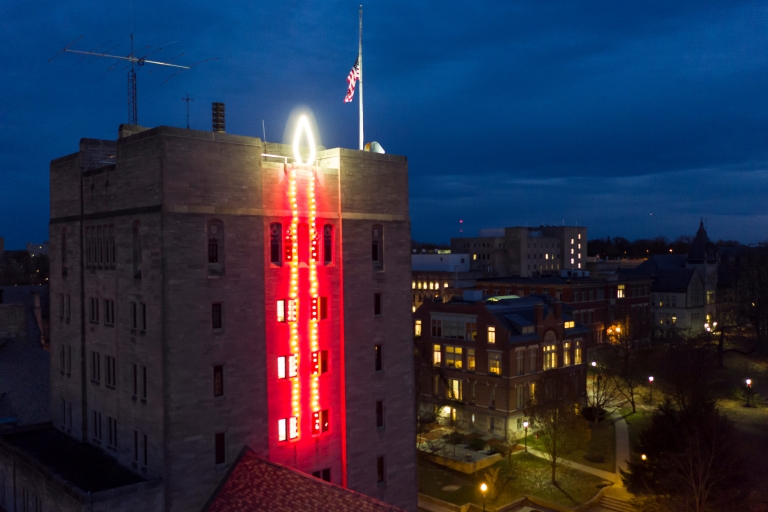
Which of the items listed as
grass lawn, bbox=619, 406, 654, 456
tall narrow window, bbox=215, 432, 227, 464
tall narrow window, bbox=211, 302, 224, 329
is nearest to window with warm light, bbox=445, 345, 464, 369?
grass lawn, bbox=619, 406, 654, 456

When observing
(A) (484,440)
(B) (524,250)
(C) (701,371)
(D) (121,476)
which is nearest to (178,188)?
(D) (121,476)

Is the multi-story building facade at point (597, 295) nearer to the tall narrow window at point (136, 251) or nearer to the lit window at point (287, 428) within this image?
the lit window at point (287, 428)

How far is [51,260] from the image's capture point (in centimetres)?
4184

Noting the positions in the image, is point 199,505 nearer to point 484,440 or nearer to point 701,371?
point 484,440

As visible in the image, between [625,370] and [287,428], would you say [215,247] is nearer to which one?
[287,428]

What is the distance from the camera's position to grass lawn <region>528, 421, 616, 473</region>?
56088 millimetres

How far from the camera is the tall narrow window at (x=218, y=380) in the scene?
100 ft

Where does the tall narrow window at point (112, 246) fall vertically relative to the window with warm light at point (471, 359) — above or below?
above

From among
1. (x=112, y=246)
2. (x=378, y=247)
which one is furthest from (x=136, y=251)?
(x=378, y=247)

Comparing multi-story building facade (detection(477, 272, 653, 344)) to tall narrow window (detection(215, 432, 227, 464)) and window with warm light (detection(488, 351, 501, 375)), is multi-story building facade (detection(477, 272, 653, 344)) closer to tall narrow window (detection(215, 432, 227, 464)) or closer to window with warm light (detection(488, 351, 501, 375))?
window with warm light (detection(488, 351, 501, 375))

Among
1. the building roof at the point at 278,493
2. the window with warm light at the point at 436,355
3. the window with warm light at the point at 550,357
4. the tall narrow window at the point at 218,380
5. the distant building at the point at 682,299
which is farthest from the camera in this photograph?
the distant building at the point at 682,299

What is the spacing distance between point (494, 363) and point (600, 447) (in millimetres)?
12850

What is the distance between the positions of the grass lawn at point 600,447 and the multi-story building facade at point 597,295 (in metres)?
33.3

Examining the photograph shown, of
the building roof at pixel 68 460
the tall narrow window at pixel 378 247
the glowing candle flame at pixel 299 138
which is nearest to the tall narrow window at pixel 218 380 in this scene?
the building roof at pixel 68 460
